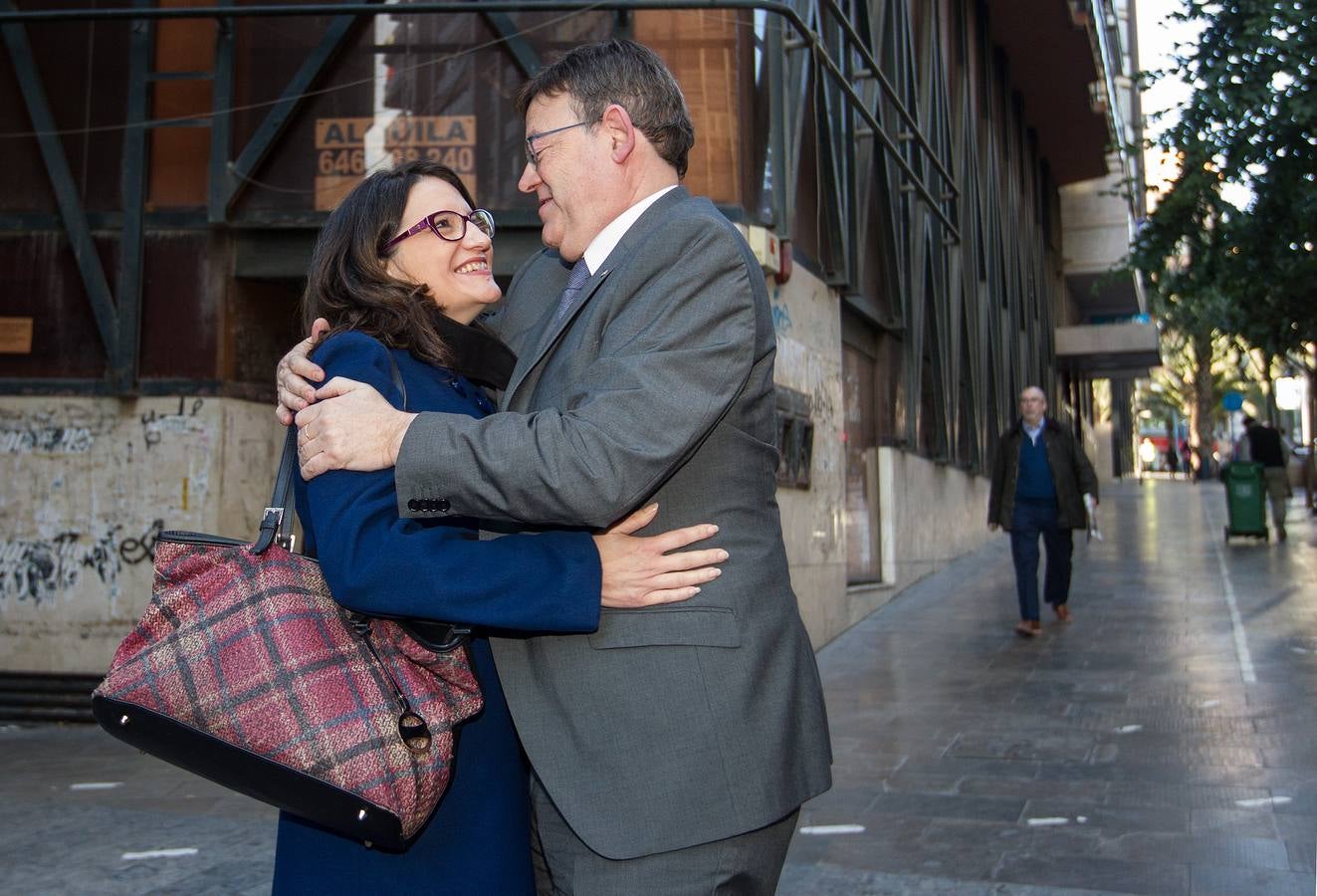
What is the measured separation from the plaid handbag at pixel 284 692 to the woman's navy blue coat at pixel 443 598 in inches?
3.3

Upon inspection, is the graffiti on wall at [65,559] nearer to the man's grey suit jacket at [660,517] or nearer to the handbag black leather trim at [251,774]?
the handbag black leather trim at [251,774]

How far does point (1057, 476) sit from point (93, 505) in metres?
7.16

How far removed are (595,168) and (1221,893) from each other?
3.53 meters

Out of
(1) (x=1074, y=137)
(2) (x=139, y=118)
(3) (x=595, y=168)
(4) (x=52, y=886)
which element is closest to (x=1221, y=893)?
(3) (x=595, y=168)

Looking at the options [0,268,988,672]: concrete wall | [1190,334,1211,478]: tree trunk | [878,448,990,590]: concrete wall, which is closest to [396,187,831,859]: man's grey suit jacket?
[0,268,988,672]: concrete wall

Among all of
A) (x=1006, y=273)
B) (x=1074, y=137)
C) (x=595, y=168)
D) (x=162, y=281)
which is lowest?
(x=595, y=168)

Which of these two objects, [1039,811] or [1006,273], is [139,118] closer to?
[1039,811]

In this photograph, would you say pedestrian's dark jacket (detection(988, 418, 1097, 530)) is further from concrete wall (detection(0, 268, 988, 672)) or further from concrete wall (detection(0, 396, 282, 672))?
concrete wall (detection(0, 396, 282, 672))

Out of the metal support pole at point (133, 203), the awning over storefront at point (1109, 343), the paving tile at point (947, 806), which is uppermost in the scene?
the awning over storefront at point (1109, 343)

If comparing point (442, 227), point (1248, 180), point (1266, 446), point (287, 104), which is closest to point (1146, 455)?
point (1266, 446)

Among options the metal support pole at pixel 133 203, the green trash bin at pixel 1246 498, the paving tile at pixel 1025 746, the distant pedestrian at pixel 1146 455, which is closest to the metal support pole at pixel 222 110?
the metal support pole at pixel 133 203

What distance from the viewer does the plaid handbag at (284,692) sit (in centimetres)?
181

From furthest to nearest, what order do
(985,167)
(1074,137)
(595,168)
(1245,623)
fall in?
(1074,137)
(985,167)
(1245,623)
(595,168)

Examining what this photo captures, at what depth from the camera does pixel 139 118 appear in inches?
332
